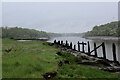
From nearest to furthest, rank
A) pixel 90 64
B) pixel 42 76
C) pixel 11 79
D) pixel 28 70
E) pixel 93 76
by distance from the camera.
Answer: pixel 11 79, pixel 42 76, pixel 28 70, pixel 93 76, pixel 90 64

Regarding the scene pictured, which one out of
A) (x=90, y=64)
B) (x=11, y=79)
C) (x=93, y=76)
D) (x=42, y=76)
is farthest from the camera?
(x=90, y=64)

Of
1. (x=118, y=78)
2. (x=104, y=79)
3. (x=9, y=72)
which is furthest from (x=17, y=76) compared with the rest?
(x=118, y=78)

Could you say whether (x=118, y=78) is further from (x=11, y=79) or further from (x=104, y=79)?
(x=11, y=79)

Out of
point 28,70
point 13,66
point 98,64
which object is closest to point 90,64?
point 98,64

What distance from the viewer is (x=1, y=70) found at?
952 centimetres

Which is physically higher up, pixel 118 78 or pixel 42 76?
pixel 42 76

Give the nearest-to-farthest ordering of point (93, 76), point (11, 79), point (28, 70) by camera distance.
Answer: point (11, 79) < point (28, 70) < point (93, 76)

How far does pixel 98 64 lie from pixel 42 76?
11.1 m

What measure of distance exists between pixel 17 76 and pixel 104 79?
7.97 m

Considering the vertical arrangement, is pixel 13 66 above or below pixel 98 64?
above

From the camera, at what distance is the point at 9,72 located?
9203mm

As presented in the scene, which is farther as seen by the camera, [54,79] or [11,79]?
[54,79]

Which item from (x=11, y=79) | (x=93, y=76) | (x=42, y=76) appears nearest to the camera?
(x=11, y=79)

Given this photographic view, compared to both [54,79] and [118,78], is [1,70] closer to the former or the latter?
[54,79]
